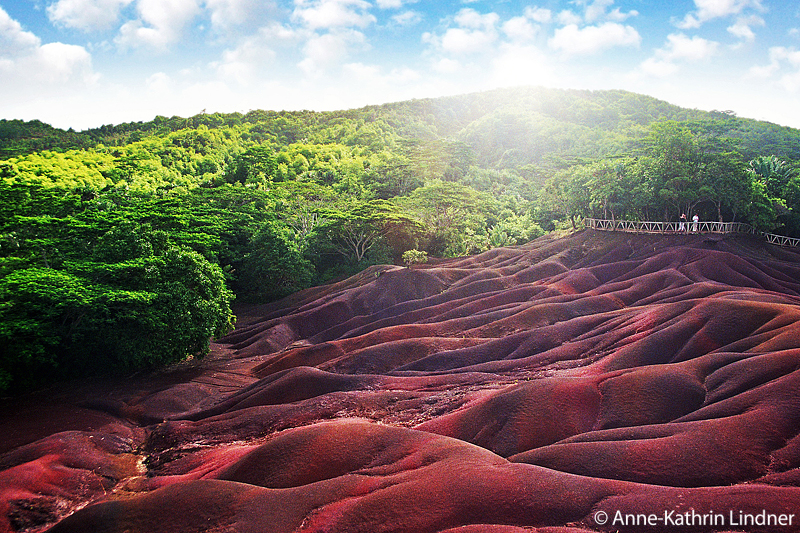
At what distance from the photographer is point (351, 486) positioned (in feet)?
45.5

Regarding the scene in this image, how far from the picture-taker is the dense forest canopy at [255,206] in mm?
27391

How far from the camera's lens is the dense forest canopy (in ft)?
89.9

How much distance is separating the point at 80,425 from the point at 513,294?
1162 inches

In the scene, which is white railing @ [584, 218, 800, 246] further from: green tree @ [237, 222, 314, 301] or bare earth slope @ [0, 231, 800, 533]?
green tree @ [237, 222, 314, 301]

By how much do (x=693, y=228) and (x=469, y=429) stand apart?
121 ft

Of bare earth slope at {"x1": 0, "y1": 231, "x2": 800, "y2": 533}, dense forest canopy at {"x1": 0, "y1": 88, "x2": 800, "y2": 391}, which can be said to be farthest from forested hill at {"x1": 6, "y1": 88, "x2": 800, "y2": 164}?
bare earth slope at {"x1": 0, "y1": 231, "x2": 800, "y2": 533}

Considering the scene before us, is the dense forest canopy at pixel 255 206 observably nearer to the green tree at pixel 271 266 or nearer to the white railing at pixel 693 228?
the green tree at pixel 271 266

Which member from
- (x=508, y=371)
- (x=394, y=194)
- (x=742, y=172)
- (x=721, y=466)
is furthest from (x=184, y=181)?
(x=721, y=466)

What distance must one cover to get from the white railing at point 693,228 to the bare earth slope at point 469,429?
7540mm

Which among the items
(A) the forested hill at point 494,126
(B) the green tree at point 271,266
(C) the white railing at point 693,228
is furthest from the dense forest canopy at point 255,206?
(C) the white railing at point 693,228

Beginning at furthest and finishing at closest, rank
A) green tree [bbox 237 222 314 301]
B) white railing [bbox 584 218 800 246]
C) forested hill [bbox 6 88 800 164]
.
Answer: forested hill [bbox 6 88 800 164] → green tree [bbox 237 222 314 301] → white railing [bbox 584 218 800 246]

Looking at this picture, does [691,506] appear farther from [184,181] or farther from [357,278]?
[184,181]

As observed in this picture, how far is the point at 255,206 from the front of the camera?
60656mm

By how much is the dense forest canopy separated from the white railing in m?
1.11
